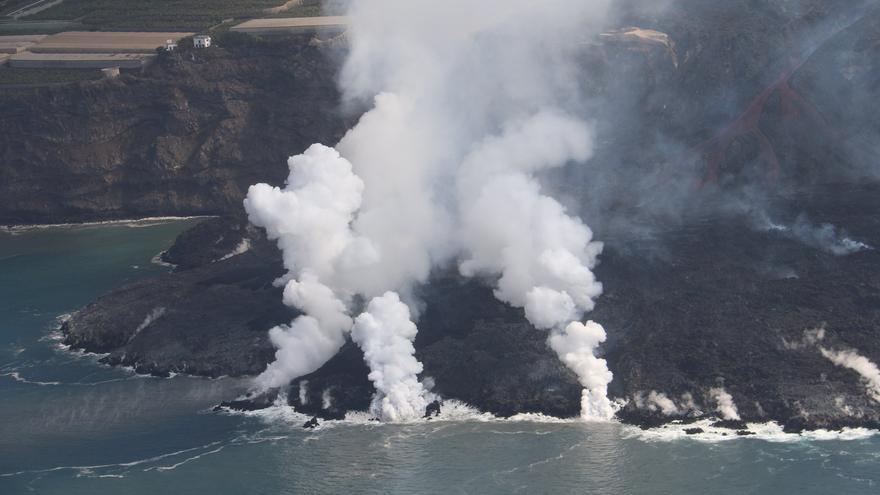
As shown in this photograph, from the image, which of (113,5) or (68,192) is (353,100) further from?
(113,5)

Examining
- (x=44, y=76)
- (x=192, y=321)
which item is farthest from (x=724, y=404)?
(x=44, y=76)

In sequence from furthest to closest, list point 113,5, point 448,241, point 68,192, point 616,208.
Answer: point 113,5 → point 68,192 → point 616,208 → point 448,241

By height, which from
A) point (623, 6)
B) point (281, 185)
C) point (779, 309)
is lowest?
point (779, 309)

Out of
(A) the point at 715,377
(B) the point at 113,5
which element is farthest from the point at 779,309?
(B) the point at 113,5

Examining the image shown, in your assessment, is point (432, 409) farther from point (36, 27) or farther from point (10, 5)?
point (10, 5)

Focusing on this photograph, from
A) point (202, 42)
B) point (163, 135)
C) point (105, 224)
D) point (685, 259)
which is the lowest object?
point (685, 259)

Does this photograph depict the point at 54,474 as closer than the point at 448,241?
Yes

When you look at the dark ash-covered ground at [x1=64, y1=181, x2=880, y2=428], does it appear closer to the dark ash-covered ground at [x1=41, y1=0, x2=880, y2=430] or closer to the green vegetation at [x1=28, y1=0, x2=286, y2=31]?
the dark ash-covered ground at [x1=41, y1=0, x2=880, y2=430]

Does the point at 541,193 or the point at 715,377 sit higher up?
the point at 541,193
